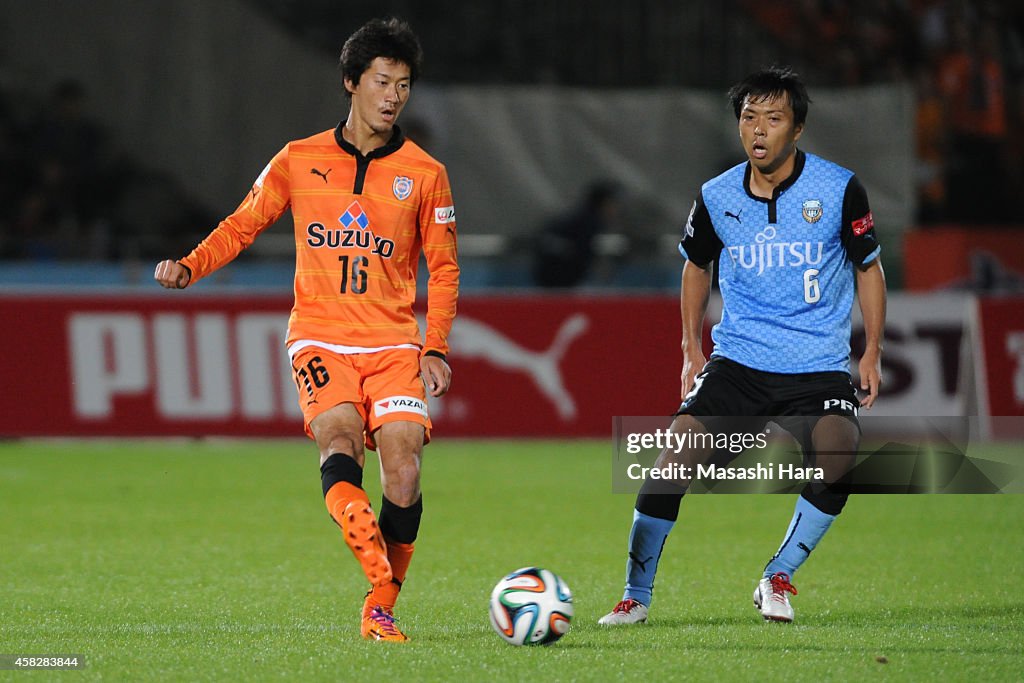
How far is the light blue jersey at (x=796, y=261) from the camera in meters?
6.09

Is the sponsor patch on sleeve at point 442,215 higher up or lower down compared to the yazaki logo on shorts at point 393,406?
higher up

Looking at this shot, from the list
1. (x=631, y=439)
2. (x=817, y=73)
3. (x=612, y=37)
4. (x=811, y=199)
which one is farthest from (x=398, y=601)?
(x=817, y=73)

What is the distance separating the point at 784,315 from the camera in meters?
6.13

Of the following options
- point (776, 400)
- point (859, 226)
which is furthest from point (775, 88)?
point (776, 400)

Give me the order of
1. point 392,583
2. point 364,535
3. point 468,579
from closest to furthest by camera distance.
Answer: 1. point 364,535
2. point 392,583
3. point 468,579

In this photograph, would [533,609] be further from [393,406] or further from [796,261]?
[796,261]

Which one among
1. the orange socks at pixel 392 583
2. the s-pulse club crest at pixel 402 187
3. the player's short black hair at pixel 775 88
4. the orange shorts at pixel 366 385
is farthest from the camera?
Result: the player's short black hair at pixel 775 88

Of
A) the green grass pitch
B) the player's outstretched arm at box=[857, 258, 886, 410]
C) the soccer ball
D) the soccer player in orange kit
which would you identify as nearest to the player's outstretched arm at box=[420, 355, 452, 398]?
the soccer player in orange kit

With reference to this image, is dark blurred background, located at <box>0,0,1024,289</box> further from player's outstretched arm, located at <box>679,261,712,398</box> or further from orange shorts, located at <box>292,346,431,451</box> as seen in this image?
orange shorts, located at <box>292,346,431,451</box>

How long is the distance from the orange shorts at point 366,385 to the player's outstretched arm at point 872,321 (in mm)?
1671

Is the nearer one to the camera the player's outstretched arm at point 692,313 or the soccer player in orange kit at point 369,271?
the soccer player in orange kit at point 369,271

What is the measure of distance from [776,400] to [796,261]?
53cm

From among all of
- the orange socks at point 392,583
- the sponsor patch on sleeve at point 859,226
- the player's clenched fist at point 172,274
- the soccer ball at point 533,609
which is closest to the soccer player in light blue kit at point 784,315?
the sponsor patch on sleeve at point 859,226

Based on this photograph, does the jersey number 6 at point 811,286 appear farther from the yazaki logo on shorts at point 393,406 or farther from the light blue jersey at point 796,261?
the yazaki logo on shorts at point 393,406
